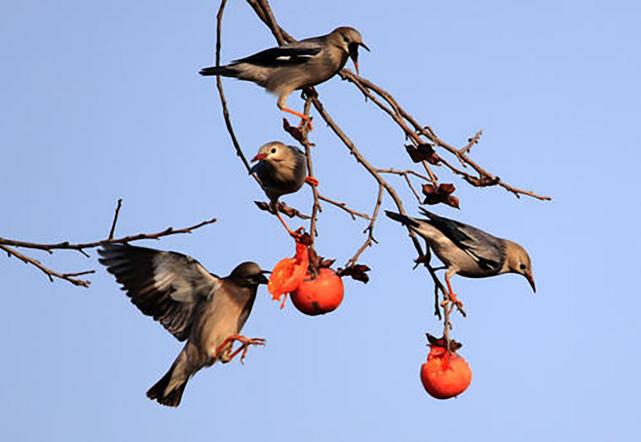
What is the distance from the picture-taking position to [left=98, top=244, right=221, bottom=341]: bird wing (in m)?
5.11

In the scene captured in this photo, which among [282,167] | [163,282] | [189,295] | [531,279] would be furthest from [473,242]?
[163,282]

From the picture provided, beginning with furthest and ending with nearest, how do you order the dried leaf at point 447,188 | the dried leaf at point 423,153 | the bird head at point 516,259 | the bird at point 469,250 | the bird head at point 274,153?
1. the bird head at point 516,259
2. the bird at point 469,250
3. the bird head at point 274,153
4. the dried leaf at point 423,153
5. the dried leaf at point 447,188

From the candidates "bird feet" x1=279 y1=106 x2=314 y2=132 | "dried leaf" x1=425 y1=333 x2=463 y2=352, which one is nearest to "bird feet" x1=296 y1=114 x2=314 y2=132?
"bird feet" x1=279 y1=106 x2=314 y2=132

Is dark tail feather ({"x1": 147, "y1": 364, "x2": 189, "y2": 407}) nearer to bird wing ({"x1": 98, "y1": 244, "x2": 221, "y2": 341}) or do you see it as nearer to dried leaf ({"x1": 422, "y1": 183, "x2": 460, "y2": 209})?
bird wing ({"x1": 98, "y1": 244, "x2": 221, "y2": 341})

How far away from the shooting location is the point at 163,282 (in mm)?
5199

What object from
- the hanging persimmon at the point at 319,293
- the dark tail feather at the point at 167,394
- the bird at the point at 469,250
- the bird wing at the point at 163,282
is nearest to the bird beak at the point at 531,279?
the bird at the point at 469,250

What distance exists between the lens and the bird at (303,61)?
5.78 m

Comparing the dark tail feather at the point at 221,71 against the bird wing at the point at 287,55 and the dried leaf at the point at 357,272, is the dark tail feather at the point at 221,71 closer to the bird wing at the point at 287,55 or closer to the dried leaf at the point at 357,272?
the bird wing at the point at 287,55

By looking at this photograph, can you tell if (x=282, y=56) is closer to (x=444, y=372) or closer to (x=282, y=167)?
(x=282, y=167)

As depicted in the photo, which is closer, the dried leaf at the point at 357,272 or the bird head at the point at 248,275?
the dried leaf at the point at 357,272

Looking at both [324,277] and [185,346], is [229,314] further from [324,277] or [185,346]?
[324,277]

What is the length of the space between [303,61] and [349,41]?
0.31 m

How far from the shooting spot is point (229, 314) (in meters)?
5.18

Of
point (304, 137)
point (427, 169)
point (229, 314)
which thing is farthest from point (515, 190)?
point (229, 314)
